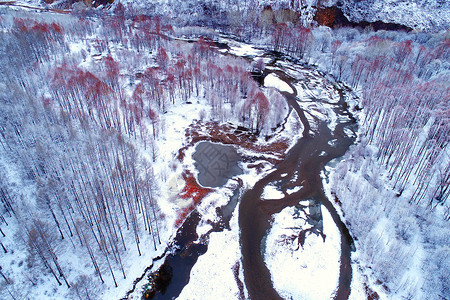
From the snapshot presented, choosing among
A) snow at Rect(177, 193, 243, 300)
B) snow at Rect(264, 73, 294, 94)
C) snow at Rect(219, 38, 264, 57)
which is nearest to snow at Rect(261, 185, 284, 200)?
snow at Rect(177, 193, 243, 300)

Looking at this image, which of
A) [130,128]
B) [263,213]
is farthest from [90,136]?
[263,213]

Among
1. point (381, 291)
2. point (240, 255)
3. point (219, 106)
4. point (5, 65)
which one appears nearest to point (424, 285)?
point (381, 291)

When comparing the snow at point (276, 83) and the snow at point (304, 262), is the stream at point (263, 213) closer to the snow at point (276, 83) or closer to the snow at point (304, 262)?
the snow at point (304, 262)

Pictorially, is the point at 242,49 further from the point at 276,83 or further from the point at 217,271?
the point at 217,271

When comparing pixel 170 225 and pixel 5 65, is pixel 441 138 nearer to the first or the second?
pixel 170 225

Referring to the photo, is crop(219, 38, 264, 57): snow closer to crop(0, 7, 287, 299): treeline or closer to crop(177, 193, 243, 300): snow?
crop(0, 7, 287, 299): treeline
